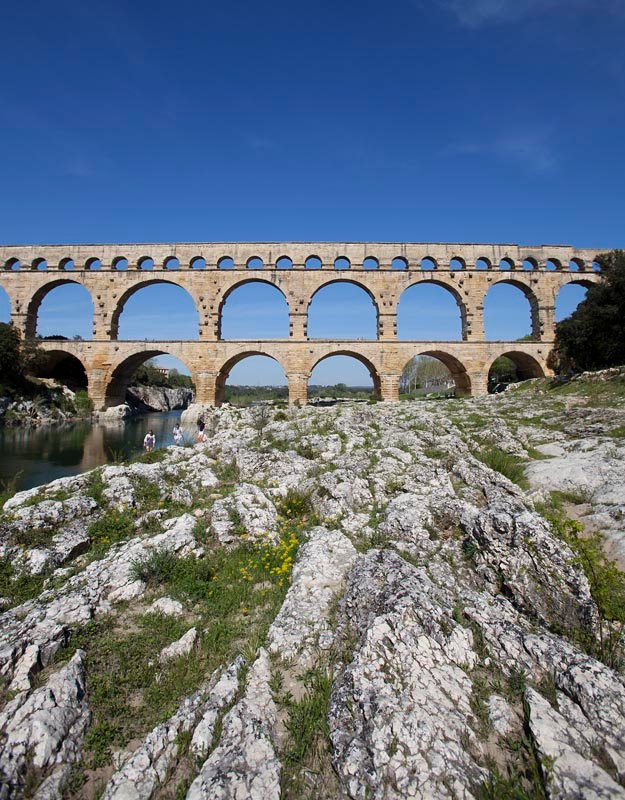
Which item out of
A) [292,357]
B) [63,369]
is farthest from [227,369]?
[63,369]

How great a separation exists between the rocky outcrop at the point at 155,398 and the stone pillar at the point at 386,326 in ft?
84.6

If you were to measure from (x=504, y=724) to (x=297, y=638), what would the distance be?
176 centimetres

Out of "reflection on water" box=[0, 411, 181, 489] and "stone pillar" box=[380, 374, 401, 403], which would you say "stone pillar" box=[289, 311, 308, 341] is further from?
"reflection on water" box=[0, 411, 181, 489]

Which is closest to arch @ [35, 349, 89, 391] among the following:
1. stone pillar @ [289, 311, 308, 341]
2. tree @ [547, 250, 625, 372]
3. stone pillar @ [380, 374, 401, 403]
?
stone pillar @ [289, 311, 308, 341]

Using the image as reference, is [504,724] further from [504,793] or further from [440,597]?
[440,597]

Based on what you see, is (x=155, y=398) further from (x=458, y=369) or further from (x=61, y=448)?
(x=458, y=369)

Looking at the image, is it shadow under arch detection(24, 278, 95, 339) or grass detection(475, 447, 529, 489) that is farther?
shadow under arch detection(24, 278, 95, 339)

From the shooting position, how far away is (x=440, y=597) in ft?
A: 13.4

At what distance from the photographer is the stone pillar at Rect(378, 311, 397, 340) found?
2834cm

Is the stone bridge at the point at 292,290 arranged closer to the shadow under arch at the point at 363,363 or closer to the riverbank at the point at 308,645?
the shadow under arch at the point at 363,363

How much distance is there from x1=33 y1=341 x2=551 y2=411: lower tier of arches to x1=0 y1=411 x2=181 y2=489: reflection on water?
390 centimetres

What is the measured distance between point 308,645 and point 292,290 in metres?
26.6

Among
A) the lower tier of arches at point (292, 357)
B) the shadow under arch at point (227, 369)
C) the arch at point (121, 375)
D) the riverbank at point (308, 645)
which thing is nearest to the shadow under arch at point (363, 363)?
the lower tier of arches at point (292, 357)

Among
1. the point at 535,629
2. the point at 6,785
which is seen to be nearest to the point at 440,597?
the point at 535,629
